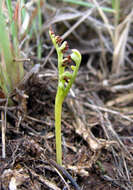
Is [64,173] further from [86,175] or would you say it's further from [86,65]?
[86,65]

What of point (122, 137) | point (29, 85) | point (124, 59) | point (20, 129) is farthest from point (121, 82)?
point (20, 129)

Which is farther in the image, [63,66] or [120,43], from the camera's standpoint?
[120,43]

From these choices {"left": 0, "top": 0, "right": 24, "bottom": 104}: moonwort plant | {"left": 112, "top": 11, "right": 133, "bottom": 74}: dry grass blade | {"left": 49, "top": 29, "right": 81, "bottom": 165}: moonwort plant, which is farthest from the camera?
{"left": 112, "top": 11, "right": 133, "bottom": 74}: dry grass blade

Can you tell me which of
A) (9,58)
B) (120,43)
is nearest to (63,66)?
(9,58)

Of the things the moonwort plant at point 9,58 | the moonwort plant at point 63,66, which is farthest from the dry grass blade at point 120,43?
the moonwort plant at point 63,66

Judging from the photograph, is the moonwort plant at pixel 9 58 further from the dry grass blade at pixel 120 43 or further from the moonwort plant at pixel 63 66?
the dry grass blade at pixel 120 43

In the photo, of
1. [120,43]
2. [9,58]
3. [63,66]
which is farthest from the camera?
[120,43]

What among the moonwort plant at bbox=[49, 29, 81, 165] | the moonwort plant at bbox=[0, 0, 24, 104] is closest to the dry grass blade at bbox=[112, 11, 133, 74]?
the moonwort plant at bbox=[0, 0, 24, 104]

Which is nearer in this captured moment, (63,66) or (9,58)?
(63,66)

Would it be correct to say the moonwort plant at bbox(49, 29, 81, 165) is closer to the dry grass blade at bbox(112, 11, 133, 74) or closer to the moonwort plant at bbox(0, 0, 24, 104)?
the moonwort plant at bbox(0, 0, 24, 104)

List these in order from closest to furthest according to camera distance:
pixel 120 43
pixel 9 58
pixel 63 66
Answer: pixel 63 66, pixel 9 58, pixel 120 43

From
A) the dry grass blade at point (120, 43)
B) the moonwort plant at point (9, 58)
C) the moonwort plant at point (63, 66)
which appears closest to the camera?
the moonwort plant at point (63, 66)

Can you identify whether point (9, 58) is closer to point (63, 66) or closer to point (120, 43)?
point (63, 66)
